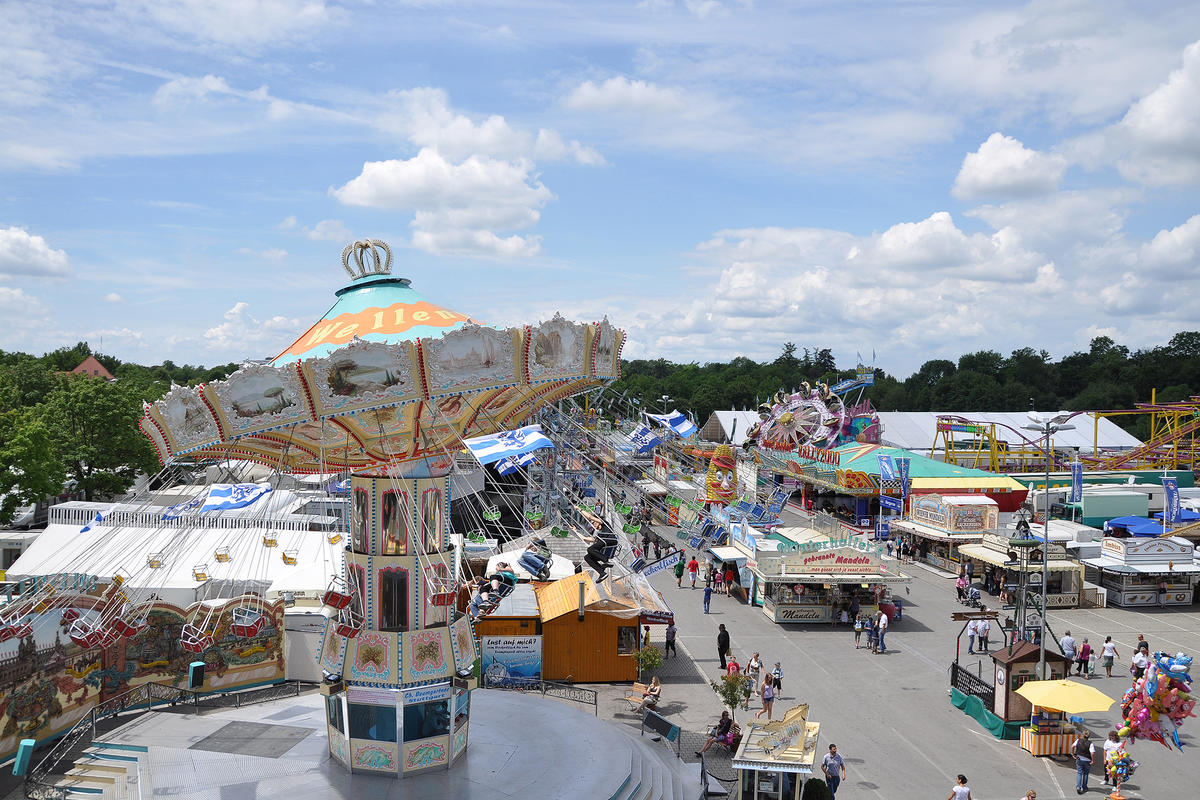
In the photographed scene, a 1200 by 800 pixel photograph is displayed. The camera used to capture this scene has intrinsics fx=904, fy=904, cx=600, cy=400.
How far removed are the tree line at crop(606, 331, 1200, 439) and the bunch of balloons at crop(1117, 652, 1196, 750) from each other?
71.7 m

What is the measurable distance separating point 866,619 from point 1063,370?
327ft

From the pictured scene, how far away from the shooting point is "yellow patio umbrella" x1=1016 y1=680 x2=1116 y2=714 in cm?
1509

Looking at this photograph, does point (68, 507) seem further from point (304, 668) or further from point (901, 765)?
point (901, 765)

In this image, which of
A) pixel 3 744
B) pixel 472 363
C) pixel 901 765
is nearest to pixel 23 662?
pixel 3 744

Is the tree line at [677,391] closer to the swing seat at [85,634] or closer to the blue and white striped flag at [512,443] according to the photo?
the blue and white striped flag at [512,443]

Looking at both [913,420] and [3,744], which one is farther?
[913,420]

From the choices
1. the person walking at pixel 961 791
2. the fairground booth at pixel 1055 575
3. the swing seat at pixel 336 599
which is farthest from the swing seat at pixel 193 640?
the fairground booth at pixel 1055 575

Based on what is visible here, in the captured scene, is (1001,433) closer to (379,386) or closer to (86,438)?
(86,438)

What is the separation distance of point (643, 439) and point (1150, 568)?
53.4ft

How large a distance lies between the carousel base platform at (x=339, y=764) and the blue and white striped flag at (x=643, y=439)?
15556mm

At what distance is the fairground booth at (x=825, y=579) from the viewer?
80.6ft

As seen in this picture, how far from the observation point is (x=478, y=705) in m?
16.8

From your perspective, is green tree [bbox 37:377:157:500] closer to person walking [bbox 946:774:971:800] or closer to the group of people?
the group of people

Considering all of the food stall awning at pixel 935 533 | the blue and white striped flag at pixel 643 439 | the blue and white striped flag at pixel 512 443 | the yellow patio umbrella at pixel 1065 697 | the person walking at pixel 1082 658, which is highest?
the blue and white striped flag at pixel 512 443
